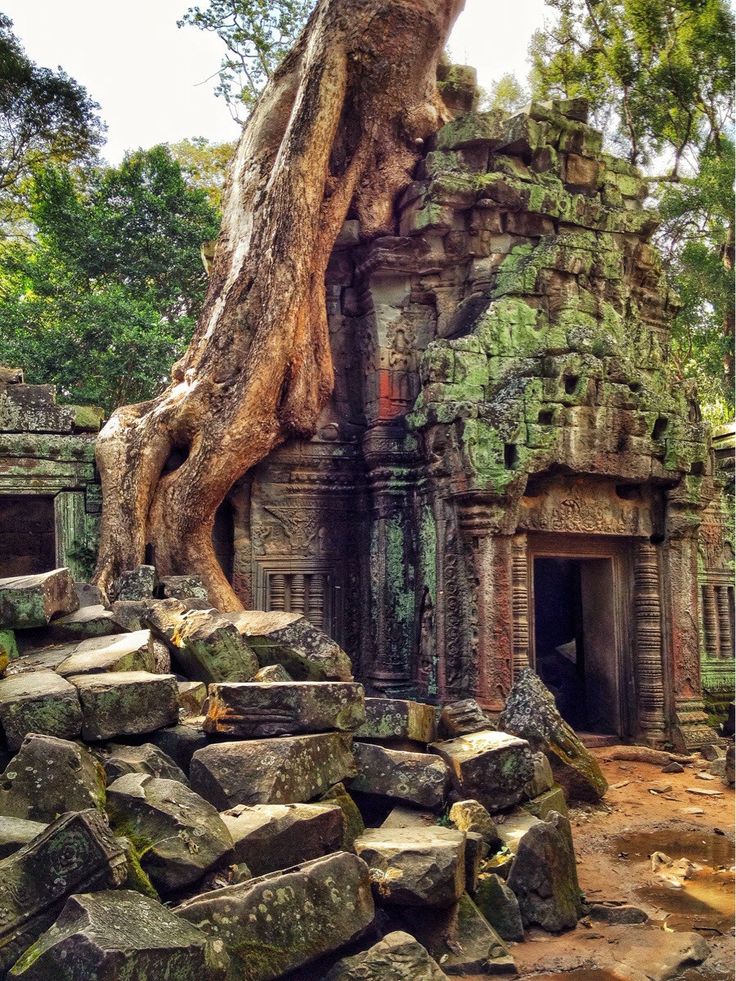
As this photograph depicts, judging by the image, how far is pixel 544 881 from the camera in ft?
13.8

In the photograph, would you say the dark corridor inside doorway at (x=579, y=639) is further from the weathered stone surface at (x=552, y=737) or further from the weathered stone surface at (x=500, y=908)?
the weathered stone surface at (x=500, y=908)

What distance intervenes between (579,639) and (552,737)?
4.20 metres

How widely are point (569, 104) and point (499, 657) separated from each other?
5982mm

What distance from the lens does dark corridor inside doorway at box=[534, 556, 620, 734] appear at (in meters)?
8.78

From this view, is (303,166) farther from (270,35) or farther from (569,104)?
(270,35)

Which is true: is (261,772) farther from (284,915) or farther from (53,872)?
(53,872)

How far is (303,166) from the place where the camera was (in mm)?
8477

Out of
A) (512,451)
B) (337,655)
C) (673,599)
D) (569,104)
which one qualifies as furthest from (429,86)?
(337,655)

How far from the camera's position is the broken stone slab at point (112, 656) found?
452 centimetres

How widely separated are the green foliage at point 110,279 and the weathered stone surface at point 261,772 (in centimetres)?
909

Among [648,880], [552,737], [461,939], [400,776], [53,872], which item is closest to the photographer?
[53,872]

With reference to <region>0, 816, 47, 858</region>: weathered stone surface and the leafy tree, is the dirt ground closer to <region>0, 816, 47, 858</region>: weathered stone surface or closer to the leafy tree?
<region>0, 816, 47, 858</region>: weathered stone surface

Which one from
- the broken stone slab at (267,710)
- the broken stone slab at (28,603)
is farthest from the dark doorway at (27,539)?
the broken stone slab at (267,710)

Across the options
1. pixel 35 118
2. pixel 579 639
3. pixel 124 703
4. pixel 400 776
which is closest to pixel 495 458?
pixel 579 639
